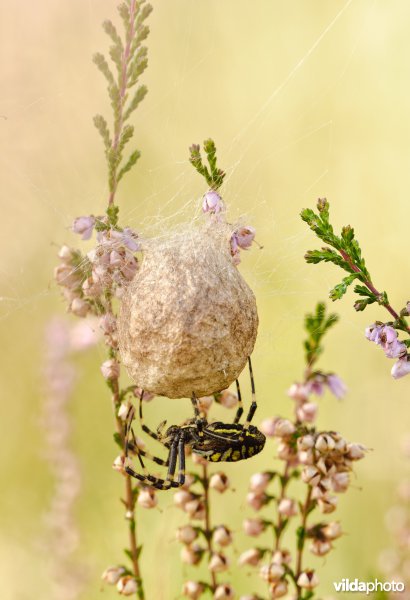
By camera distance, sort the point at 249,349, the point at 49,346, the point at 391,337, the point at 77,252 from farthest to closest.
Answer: the point at 49,346
the point at 77,252
the point at 249,349
the point at 391,337

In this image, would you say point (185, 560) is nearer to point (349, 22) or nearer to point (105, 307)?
point (105, 307)

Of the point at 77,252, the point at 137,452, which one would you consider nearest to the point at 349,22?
the point at 77,252

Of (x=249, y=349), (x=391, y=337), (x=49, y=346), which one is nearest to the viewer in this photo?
(x=391, y=337)

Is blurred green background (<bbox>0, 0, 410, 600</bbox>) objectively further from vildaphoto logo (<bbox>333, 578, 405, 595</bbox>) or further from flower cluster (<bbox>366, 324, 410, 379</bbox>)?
flower cluster (<bbox>366, 324, 410, 379</bbox>)

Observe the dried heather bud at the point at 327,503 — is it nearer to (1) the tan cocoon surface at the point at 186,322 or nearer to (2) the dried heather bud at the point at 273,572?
(2) the dried heather bud at the point at 273,572

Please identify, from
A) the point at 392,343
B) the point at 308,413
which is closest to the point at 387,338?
the point at 392,343

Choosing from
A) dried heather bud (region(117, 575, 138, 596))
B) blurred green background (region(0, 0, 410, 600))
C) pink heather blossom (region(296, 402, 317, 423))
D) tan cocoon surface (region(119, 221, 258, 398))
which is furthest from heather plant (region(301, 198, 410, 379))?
blurred green background (region(0, 0, 410, 600))

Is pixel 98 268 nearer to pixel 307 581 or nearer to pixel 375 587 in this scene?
pixel 307 581
